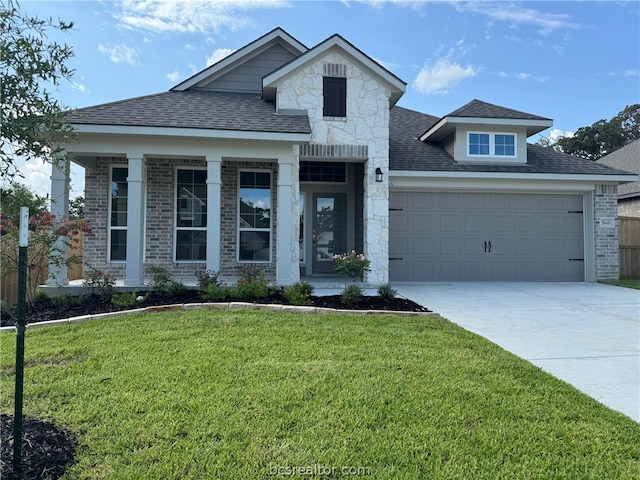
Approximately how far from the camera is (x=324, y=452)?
2.54 meters

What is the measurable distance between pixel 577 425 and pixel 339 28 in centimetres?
1063

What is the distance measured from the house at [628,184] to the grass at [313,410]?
664 inches

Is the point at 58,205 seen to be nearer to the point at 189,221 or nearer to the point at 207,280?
the point at 189,221

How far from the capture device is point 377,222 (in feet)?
32.7

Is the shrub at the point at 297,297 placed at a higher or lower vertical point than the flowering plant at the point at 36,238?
lower

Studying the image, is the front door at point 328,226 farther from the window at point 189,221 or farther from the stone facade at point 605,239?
the stone facade at point 605,239

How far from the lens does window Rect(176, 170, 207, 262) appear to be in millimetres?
10516

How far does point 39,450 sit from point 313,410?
179 centimetres

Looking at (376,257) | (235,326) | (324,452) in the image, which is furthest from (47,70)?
(376,257)

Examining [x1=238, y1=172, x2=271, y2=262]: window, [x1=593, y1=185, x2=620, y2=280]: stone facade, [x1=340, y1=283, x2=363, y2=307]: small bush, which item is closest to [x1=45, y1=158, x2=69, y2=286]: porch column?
[x1=238, y1=172, x2=271, y2=262]: window

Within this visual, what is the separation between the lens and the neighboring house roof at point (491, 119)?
1127 cm

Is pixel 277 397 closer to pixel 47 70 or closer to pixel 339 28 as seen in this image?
pixel 47 70

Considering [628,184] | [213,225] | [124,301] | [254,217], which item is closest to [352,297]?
[213,225]

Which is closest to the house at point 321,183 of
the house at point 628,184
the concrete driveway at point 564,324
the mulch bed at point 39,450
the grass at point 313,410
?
the concrete driveway at point 564,324
